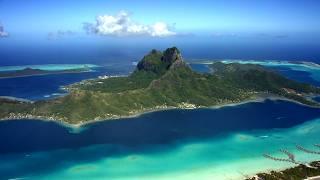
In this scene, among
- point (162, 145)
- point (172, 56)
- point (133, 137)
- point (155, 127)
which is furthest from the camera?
point (172, 56)

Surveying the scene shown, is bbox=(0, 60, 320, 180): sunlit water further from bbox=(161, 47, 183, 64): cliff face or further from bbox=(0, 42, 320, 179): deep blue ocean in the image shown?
bbox=(161, 47, 183, 64): cliff face

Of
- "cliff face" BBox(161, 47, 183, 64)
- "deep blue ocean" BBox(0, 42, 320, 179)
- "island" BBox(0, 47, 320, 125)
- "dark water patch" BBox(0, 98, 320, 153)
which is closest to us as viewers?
"deep blue ocean" BBox(0, 42, 320, 179)

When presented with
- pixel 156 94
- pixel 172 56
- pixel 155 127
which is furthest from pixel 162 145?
pixel 172 56

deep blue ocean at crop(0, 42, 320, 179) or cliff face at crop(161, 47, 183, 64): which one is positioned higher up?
cliff face at crop(161, 47, 183, 64)

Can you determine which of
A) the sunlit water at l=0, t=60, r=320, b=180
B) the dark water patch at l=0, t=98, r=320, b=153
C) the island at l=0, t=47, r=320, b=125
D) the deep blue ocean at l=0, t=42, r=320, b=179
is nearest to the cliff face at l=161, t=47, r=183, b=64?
the island at l=0, t=47, r=320, b=125

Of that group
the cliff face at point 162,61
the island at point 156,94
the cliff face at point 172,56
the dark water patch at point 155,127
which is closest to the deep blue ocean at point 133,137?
the dark water patch at point 155,127

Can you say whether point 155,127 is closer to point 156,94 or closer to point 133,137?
point 133,137

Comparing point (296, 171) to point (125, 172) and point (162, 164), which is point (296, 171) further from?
point (125, 172)

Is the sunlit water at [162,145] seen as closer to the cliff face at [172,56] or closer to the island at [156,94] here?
the island at [156,94]

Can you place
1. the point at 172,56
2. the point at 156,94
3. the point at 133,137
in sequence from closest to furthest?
the point at 133,137
the point at 156,94
the point at 172,56
